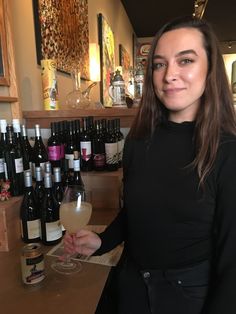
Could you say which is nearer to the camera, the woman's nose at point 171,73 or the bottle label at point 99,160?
the woman's nose at point 171,73

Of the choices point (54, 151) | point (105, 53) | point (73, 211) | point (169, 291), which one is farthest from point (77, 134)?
point (105, 53)

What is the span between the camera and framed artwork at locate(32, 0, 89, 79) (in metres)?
1.90

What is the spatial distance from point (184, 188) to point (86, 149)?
2.43 feet

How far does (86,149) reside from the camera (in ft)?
4.75

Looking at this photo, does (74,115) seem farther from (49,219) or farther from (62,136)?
(49,219)

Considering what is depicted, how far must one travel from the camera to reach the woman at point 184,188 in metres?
0.74

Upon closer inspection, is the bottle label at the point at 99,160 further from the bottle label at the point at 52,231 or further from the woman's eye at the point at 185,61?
the woman's eye at the point at 185,61

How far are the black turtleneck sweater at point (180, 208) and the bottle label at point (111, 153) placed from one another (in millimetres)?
496

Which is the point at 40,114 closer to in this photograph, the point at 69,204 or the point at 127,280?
the point at 69,204

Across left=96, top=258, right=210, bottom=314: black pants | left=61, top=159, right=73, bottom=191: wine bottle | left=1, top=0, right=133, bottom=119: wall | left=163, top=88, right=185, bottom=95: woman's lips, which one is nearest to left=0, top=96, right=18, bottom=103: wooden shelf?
left=1, top=0, right=133, bottom=119: wall

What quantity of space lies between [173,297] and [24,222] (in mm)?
612

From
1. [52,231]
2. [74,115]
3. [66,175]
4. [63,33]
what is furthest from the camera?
[63,33]

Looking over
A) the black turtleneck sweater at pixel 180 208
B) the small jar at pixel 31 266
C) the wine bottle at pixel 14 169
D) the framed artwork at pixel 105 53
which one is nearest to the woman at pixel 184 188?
the black turtleneck sweater at pixel 180 208

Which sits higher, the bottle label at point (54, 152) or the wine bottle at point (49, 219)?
the bottle label at point (54, 152)
